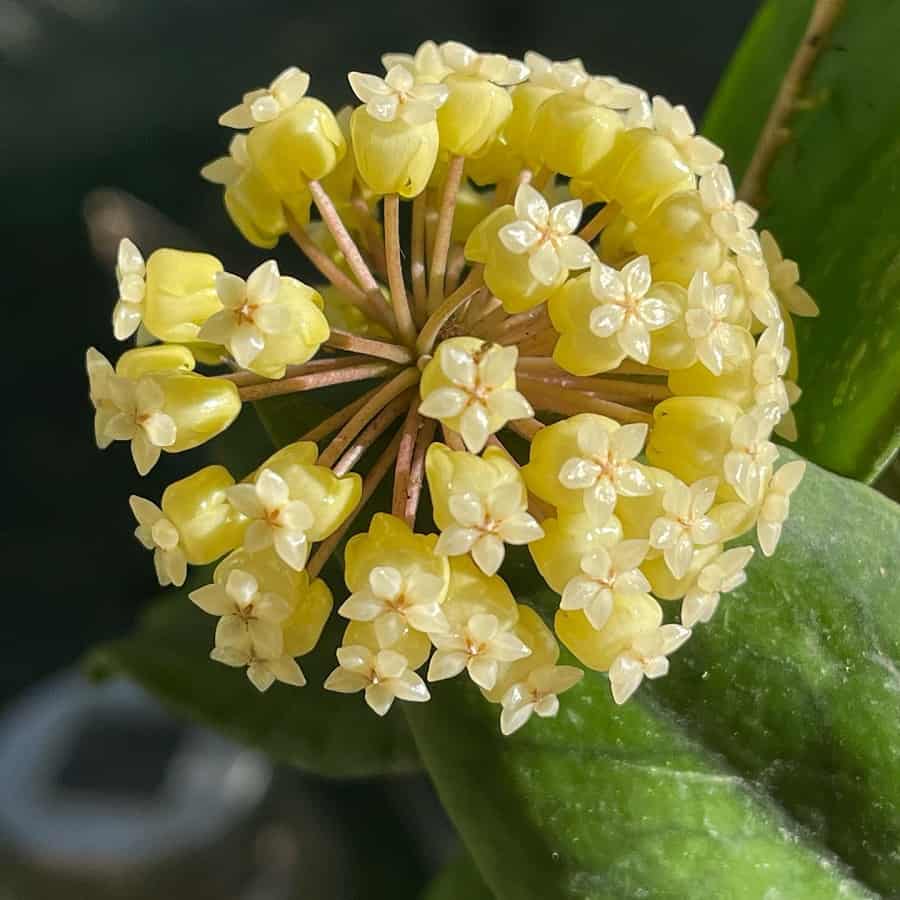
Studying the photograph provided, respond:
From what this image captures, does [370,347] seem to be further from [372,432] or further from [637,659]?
[637,659]

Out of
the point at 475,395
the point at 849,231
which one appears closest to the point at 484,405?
the point at 475,395

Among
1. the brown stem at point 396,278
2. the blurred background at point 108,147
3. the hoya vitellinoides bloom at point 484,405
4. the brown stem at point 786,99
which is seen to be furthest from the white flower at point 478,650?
the blurred background at point 108,147

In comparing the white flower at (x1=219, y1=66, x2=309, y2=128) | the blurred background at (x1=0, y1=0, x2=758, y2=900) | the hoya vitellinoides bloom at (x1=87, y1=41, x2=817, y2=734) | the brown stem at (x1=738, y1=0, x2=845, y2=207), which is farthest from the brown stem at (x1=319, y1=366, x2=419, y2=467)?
the blurred background at (x1=0, y1=0, x2=758, y2=900)

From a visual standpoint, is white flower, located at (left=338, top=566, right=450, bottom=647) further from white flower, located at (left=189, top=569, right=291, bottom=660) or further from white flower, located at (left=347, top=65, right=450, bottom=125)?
white flower, located at (left=347, top=65, right=450, bottom=125)

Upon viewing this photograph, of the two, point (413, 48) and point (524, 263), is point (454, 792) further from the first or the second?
point (413, 48)

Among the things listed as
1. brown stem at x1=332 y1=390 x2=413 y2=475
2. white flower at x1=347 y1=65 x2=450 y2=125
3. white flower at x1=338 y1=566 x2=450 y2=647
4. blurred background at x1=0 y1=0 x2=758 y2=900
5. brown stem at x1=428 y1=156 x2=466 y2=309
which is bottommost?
blurred background at x1=0 y1=0 x2=758 y2=900

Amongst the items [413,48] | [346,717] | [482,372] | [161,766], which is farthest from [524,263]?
[413,48]
